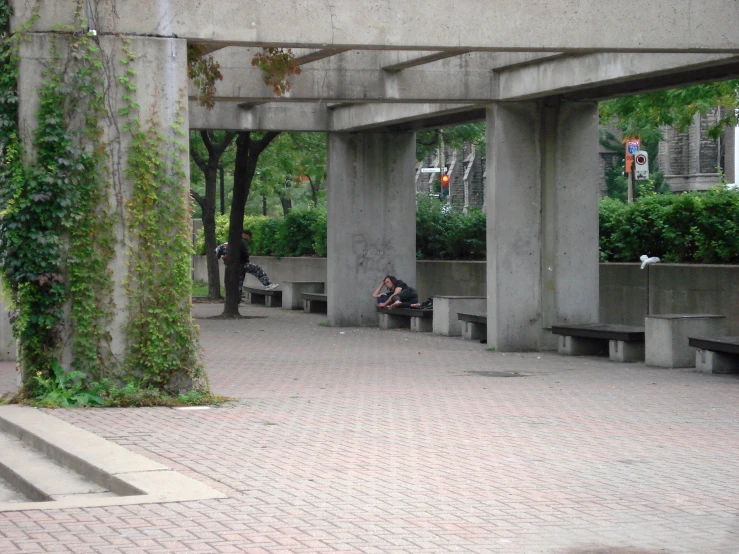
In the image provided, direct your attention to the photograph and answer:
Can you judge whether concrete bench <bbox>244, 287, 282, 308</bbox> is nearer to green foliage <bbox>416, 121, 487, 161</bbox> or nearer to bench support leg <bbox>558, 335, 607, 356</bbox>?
green foliage <bbox>416, 121, 487, 161</bbox>

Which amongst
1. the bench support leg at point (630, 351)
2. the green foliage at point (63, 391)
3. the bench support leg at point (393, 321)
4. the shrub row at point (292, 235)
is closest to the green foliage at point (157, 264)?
the green foliage at point (63, 391)

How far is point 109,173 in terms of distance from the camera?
1158 centimetres

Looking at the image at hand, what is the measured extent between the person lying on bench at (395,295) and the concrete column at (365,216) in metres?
0.60

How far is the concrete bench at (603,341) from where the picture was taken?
1636cm

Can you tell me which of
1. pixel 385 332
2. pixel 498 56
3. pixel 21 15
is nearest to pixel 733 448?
pixel 21 15

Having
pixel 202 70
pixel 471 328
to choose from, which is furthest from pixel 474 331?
pixel 202 70

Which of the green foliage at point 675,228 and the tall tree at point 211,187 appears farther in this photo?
the tall tree at point 211,187

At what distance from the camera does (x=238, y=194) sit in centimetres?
2481

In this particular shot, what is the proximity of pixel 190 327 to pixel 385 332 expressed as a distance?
426 inches

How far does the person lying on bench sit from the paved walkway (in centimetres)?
754

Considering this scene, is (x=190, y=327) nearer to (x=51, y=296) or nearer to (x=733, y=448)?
(x=51, y=296)

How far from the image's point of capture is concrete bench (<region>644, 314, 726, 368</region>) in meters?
15.4

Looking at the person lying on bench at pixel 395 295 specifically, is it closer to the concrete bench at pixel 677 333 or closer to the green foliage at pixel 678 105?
the green foliage at pixel 678 105

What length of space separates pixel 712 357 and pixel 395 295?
8.90 m
